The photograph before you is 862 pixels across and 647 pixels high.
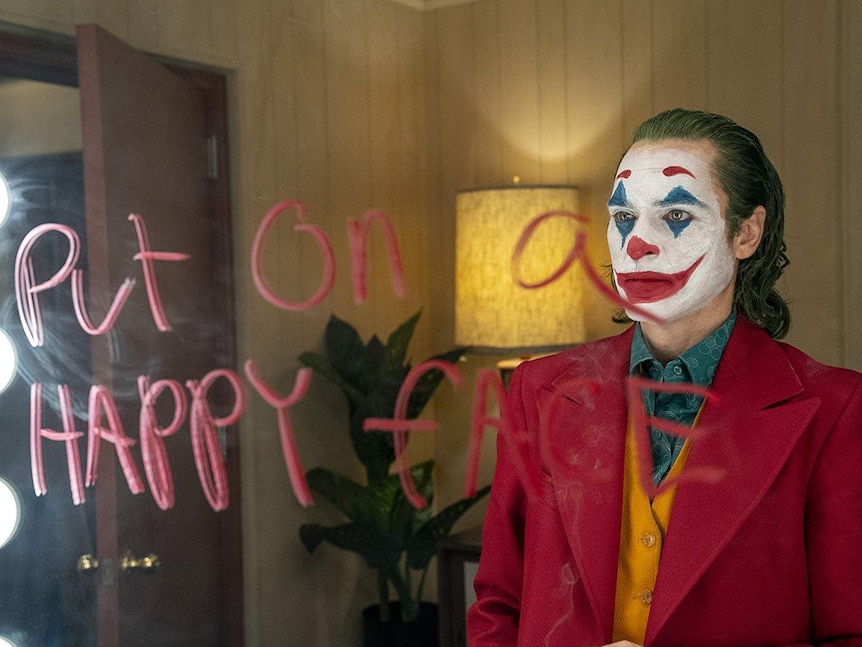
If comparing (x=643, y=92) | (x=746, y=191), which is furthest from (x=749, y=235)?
(x=643, y=92)

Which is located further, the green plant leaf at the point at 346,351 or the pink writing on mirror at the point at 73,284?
the green plant leaf at the point at 346,351

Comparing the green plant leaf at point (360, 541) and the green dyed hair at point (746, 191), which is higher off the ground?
the green dyed hair at point (746, 191)

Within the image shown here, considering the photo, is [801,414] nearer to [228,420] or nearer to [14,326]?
[228,420]

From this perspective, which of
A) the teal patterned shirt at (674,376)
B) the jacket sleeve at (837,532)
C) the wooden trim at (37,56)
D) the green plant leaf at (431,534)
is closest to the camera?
the jacket sleeve at (837,532)

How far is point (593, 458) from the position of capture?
94 centimetres

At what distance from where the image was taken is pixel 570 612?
917mm

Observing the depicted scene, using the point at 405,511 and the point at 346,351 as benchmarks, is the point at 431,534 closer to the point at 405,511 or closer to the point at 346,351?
the point at 405,511

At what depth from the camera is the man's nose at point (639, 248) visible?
93 centimetres

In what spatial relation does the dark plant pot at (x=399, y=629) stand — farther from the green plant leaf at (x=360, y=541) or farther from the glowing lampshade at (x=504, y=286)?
the glowing lampshade at (x=504, y=286)

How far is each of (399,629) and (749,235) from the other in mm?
837

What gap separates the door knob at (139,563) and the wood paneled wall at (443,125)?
12 cm

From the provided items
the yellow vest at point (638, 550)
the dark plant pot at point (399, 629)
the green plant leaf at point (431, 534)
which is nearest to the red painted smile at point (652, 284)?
the yellow vest at point (638, 550)

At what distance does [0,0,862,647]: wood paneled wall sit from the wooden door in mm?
41

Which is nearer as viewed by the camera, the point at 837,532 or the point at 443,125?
the point at 837,532
